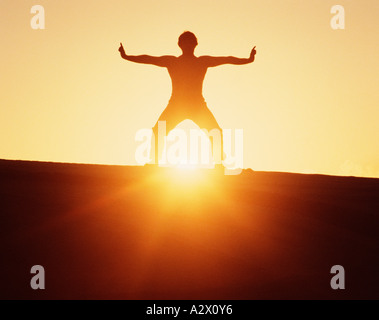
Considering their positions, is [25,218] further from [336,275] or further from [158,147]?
[336,275]

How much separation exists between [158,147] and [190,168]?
834 mm

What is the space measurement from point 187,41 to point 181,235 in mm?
3688

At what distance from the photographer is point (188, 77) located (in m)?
10.0

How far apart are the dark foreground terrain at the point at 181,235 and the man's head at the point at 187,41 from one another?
1938mm

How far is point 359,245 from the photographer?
738 centimetres

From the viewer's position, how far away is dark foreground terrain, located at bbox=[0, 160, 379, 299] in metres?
6.22

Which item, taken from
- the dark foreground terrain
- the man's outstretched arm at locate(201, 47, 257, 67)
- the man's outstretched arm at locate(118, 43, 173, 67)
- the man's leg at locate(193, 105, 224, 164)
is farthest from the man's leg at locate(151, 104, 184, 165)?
the man's outstretched arm at locate(201, 47, 257, 67)

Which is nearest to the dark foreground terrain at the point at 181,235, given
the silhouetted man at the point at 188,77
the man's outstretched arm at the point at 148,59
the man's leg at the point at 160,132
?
the man's leg at the point at 160,132

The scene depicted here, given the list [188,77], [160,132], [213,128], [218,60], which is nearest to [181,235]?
[160,132]

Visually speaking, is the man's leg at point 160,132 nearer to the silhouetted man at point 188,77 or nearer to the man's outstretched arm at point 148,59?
the silhouetted man at point 188,77

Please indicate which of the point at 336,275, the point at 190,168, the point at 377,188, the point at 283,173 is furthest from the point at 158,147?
the point at 336,275

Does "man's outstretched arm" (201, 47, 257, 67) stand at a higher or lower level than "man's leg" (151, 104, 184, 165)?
higher

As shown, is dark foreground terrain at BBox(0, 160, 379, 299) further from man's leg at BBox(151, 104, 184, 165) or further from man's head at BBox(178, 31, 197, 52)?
man's head at BBox(178, 31, 197, 52)

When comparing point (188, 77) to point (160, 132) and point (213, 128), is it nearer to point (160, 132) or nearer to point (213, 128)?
point (213, 128)
